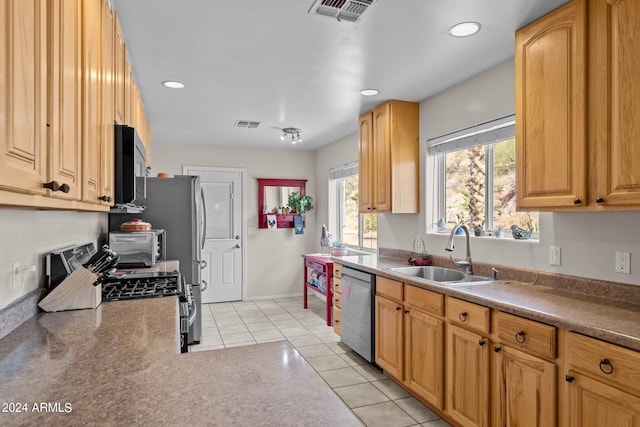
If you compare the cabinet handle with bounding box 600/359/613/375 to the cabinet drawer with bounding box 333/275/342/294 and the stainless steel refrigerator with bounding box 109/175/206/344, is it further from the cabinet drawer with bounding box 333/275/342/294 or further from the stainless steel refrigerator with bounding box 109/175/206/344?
the stainless steel refrigerator with bounding box 109/175/206/344

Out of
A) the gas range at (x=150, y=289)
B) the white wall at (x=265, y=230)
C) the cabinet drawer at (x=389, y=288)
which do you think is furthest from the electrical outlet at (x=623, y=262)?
the white wall at (x=265, y=230)

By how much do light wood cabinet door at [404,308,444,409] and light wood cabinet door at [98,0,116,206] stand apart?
1999mm

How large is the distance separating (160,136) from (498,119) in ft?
13.8

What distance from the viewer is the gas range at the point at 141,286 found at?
2033 mm

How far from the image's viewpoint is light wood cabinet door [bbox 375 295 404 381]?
2.85 meters

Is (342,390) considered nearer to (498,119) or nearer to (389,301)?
(389,301)

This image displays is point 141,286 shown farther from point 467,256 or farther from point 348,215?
point 348,215

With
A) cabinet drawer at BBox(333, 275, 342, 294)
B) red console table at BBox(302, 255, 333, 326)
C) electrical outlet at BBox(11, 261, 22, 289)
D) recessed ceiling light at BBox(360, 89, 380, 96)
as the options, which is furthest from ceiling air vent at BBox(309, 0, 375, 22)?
red console table at BBox(302, 255, 333, 326)

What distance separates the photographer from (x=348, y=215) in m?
5.53

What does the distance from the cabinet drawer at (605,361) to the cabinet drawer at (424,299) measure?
33.5 inches

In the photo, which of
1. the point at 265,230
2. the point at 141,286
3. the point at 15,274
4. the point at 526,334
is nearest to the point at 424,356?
the point at 526,334

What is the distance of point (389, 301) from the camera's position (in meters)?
2.97

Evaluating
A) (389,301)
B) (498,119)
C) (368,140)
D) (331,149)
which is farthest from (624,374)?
(331,149)

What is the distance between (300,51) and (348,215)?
127 inches
